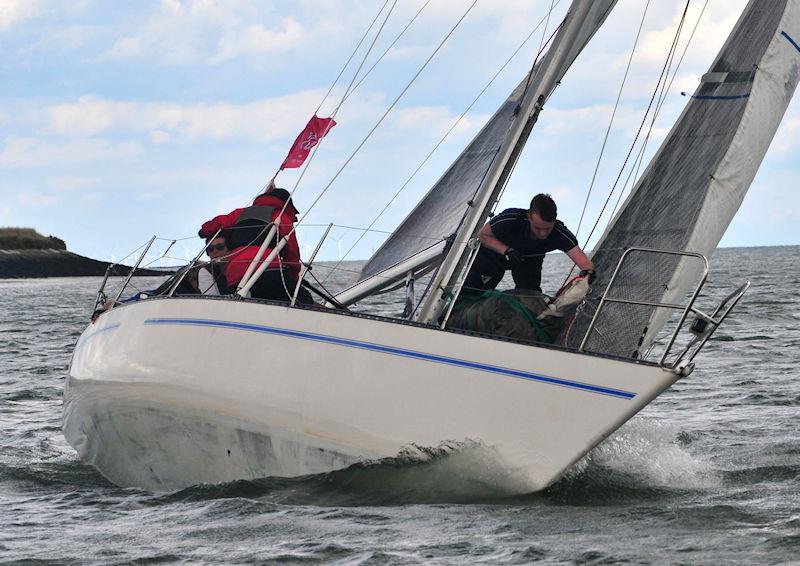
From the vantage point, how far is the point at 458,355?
18.4ft

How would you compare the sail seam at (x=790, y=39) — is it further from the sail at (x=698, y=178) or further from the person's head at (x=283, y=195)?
the person's head at (x=283, y=195)

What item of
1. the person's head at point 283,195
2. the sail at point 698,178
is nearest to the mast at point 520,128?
the sail at point 698,178

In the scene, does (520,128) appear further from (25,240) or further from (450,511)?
(25,240)

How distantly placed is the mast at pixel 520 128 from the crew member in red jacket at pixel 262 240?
914mm

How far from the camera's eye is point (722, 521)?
210 inches

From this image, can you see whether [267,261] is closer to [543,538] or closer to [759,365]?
[543,538]

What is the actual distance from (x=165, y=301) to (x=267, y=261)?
2.37 ft

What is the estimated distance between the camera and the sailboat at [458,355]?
5582 mm

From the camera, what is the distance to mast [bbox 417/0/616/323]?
675cm

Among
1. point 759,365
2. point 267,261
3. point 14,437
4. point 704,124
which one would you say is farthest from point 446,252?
point 759,365

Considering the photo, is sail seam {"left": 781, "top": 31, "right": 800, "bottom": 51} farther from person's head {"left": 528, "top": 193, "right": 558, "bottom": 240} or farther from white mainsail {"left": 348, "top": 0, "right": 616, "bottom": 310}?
person's head {"left": 528, "top": 193, "right": 558, "bottom": 240}

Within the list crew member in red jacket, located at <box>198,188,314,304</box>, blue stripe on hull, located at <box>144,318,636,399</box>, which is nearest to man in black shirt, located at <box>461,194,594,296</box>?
blue stripe on hull, located at <box>144,318,636,399</box>

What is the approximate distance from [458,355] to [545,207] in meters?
1.31

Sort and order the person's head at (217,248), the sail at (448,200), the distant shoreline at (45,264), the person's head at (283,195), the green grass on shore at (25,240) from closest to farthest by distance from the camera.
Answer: the person's head at (283,195) < the person's head at (217,248) < the sail at (448,200) < the distant shoreline at (45,264) < the green grass on shore at (25,240)
